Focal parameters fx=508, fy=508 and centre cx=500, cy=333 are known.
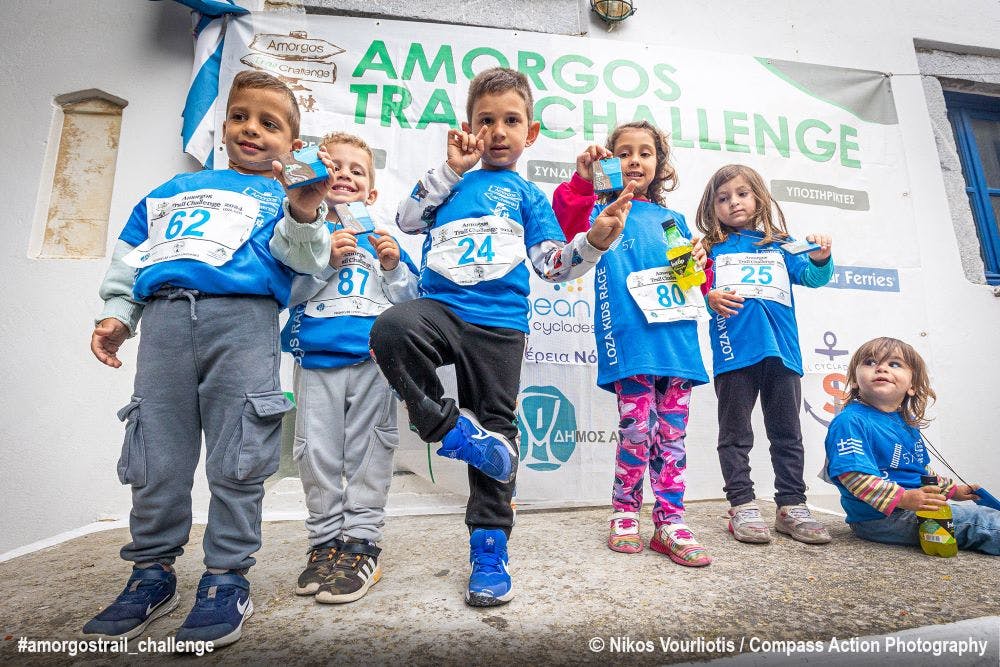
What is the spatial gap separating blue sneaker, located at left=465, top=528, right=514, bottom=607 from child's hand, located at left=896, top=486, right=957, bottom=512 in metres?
1.46

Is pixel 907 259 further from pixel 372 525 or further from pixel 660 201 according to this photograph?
pixel 372 525

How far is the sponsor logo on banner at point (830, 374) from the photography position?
9.38ft

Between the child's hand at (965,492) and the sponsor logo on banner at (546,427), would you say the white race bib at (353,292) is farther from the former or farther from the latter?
the child's hand at (965,492)

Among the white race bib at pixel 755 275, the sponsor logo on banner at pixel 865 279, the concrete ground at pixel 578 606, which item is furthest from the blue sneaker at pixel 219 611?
the sponsor logo on banner at pixel 865 279

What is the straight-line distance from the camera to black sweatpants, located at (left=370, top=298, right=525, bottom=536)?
4.24 ft

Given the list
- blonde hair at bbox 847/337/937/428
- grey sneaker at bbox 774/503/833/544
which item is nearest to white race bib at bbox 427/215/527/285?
grey sneaker at bbox 774/503/833/544

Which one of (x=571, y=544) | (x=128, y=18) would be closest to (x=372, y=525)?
(x=571, y=544)

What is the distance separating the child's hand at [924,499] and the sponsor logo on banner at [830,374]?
3.58 ft

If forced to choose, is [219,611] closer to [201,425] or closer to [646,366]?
[201,425]

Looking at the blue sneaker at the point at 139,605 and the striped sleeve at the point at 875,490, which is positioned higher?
the striped sleeve at the point at 875,490

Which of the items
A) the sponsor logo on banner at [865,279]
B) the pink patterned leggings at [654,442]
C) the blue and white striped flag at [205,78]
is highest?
the blue and white striped flag at [205,78]

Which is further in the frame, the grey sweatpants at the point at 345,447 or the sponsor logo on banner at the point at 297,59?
the sponsor logo on banner at the point at 297,59

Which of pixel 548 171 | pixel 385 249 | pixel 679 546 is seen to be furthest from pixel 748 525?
pixel 548 171

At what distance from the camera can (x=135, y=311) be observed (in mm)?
1431
